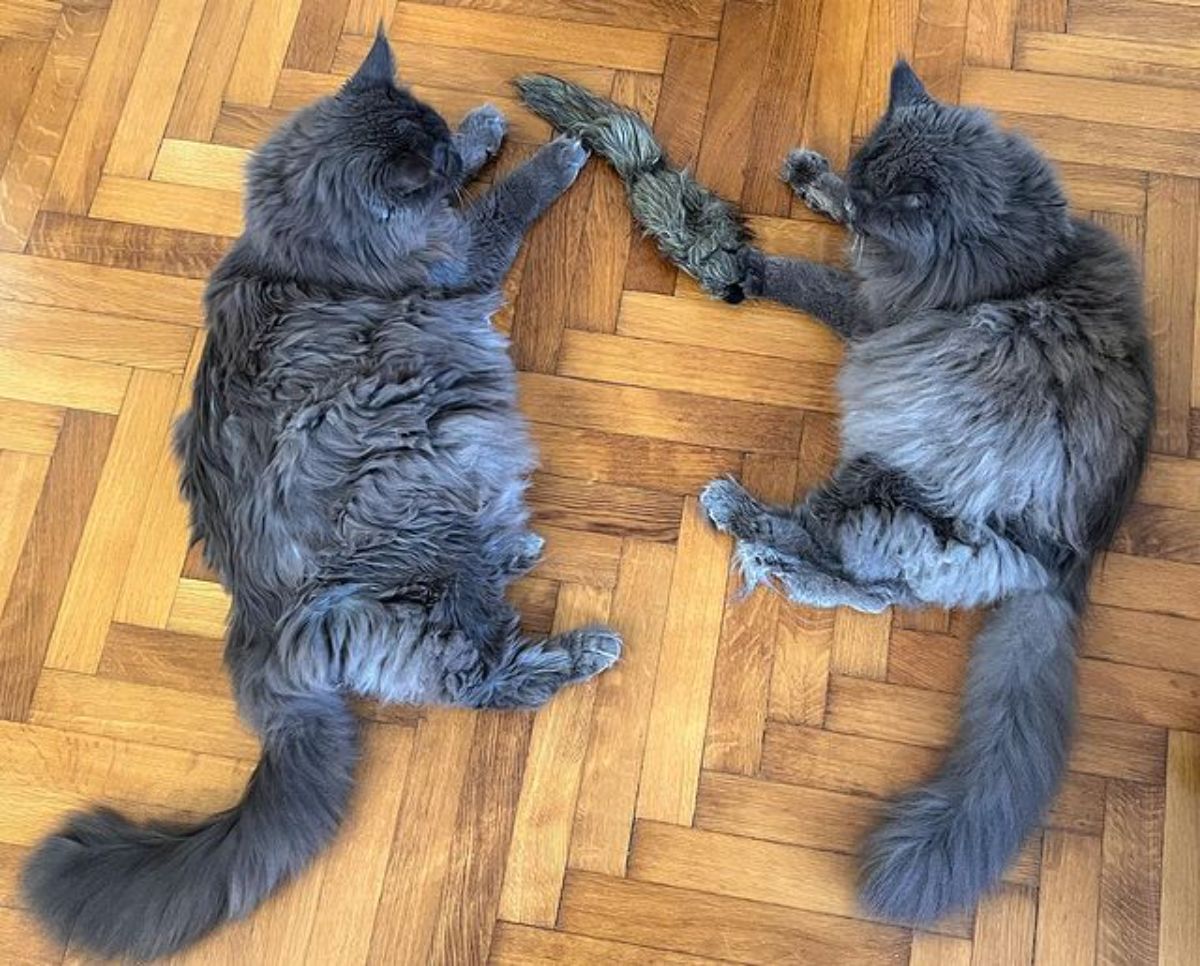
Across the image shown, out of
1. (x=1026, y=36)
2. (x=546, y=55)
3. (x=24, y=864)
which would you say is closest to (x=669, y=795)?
(x=24, y=864)

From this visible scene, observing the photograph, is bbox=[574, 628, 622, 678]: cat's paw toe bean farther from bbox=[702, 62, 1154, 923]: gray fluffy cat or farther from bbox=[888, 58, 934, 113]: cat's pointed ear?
bbox=[888, 58, 934, 113]: cat's pointed ear

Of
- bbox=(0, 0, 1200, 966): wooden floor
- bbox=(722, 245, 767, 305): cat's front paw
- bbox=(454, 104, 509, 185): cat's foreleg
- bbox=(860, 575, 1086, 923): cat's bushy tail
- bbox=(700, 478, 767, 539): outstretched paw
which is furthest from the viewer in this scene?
bbox=(454, 104, 509, 185): cat's foreleg

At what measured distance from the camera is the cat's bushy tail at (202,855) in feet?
5.54

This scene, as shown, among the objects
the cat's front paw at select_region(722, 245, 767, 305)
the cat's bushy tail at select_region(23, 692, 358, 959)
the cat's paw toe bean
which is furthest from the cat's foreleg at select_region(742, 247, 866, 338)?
the cat's bushy tail at select_region(23, 692, 358, 959)

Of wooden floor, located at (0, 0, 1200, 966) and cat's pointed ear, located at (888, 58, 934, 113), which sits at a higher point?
cat's pointed ear, located at (888, 58, 934, 113)

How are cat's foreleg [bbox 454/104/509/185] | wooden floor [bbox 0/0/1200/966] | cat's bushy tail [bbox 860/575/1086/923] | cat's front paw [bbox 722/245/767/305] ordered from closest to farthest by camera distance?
cat's bushy tail [bbox 860/575/1086/923] → wooden floor [bbox 0/0/1200/966] → cat's front paw [bbox 722/245/767/305] → cat's foreleg [bbox 454/104/509/185]

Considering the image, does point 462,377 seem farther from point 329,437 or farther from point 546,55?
point 546,55

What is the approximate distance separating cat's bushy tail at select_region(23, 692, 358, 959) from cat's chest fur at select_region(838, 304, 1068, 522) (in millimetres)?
1033

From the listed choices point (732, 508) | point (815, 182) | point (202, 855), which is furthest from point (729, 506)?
point (202, 855)

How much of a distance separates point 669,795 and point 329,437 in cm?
82

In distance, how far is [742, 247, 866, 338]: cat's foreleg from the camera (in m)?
2.02

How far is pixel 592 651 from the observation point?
6.17ft

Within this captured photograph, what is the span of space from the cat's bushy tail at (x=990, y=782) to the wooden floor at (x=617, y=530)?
0.34ft

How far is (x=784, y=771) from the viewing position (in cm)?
186
